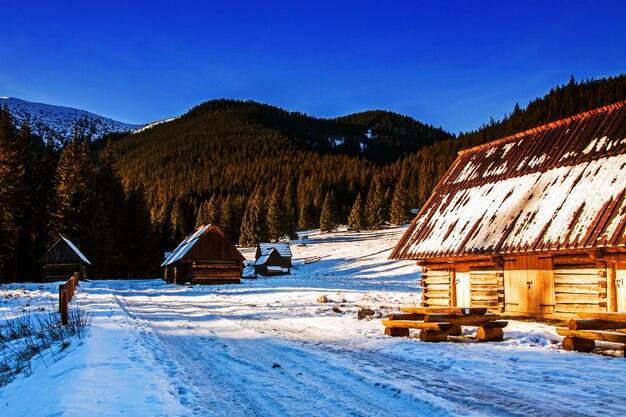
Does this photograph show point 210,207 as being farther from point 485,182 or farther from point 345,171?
point 485,182

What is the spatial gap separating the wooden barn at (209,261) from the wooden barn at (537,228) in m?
27.8

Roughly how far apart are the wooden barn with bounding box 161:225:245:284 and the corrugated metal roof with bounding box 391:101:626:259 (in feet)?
91.5

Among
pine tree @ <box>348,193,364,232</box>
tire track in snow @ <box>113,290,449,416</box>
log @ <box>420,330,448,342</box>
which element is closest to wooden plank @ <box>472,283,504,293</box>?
log @ <box>420,330,448,342</box>

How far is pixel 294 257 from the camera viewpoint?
292 ft

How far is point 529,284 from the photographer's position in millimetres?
17344

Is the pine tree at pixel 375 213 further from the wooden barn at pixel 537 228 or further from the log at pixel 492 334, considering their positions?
the log at pixel 492 334

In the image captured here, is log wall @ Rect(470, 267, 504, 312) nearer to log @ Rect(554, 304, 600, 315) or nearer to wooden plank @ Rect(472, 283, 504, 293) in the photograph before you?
wooden plank @ Rect(472, 283, 504, 293)

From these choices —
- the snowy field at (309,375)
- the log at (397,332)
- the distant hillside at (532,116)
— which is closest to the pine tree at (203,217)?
the distant hillside at (532,116)

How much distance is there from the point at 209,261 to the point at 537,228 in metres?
35.5

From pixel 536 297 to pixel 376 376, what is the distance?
1100cm

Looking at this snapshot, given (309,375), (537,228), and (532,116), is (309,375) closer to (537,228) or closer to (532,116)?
(537,228)

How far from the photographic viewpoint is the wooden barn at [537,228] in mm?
14992

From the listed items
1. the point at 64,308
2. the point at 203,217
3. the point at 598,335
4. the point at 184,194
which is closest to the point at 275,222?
the point at 203,217

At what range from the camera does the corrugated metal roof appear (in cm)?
1526
